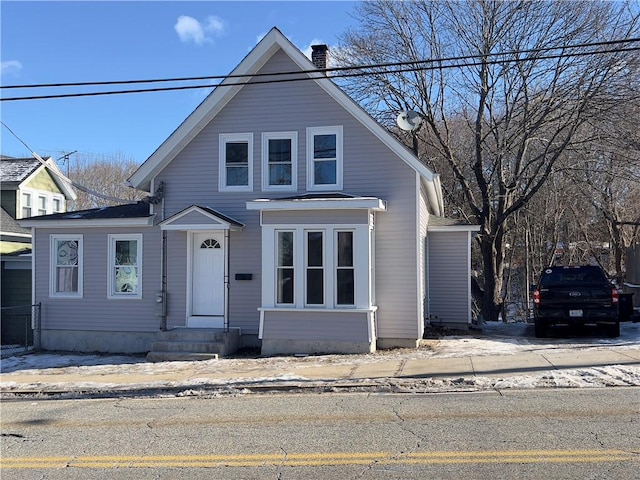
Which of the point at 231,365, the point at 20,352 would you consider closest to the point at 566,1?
the point at 231,365

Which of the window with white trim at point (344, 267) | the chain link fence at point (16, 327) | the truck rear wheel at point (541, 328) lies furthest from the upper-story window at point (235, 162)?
the truck rear wheel at point (541, 328)

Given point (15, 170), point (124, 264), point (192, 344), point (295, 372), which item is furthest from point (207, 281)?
point (15, 170)

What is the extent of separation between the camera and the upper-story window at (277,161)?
1524cm

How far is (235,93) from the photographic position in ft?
50.3

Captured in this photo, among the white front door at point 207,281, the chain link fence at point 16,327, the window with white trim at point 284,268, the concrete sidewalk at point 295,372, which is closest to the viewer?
the concrete sidewalk at point 295,372

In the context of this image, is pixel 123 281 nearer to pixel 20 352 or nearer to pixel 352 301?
pixel 20 352

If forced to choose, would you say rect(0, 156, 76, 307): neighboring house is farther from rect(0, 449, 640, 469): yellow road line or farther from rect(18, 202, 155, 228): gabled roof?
rect(0, 449, 640, 469): yellow road line

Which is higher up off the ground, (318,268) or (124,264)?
(124,264)

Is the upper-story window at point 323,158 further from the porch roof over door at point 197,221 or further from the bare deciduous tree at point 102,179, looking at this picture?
the bare deciduous tree at point 102,179

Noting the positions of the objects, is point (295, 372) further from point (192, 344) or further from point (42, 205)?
point (42, 205)

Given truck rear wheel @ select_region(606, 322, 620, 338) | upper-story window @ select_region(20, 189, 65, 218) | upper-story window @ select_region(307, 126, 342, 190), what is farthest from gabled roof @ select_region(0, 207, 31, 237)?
truck rear wheel @ select_region(606, 322, 620, 338)

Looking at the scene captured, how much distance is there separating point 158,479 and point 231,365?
23.5 ft

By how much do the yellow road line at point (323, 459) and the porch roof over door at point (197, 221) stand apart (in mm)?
8402

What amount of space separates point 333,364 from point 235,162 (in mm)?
6248
